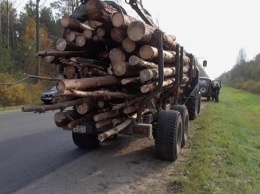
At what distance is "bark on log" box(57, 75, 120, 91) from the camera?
505cm

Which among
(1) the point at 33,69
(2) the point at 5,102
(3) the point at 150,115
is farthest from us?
(1) the point at 33,69

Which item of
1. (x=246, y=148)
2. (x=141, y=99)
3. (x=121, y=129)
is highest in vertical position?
(x=141, y=99)

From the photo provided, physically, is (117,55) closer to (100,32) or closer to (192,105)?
(100,32)

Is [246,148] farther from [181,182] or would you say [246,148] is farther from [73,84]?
[73,84]

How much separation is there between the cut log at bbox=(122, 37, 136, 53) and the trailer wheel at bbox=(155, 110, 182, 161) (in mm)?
1680

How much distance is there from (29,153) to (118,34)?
3.54m

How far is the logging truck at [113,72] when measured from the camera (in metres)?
6.20

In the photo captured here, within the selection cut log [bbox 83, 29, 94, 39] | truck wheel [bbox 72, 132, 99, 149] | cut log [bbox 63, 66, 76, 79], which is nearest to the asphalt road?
truck wheel [bbox 72, 132, 99, 149]

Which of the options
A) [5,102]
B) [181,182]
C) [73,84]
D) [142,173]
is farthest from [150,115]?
[5,102]

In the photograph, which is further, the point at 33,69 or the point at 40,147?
the point at 33,69

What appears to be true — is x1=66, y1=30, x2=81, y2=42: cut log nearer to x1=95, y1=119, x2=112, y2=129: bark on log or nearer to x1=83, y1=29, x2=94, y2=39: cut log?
x1=83, y1=29, x2=94, y2=39: cut log

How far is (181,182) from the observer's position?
19.0 feet

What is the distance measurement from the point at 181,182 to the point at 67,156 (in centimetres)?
294

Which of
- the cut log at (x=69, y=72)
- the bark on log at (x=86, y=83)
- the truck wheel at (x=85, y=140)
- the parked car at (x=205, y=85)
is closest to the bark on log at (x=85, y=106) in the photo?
the bark on log at (x=86, y=83)
